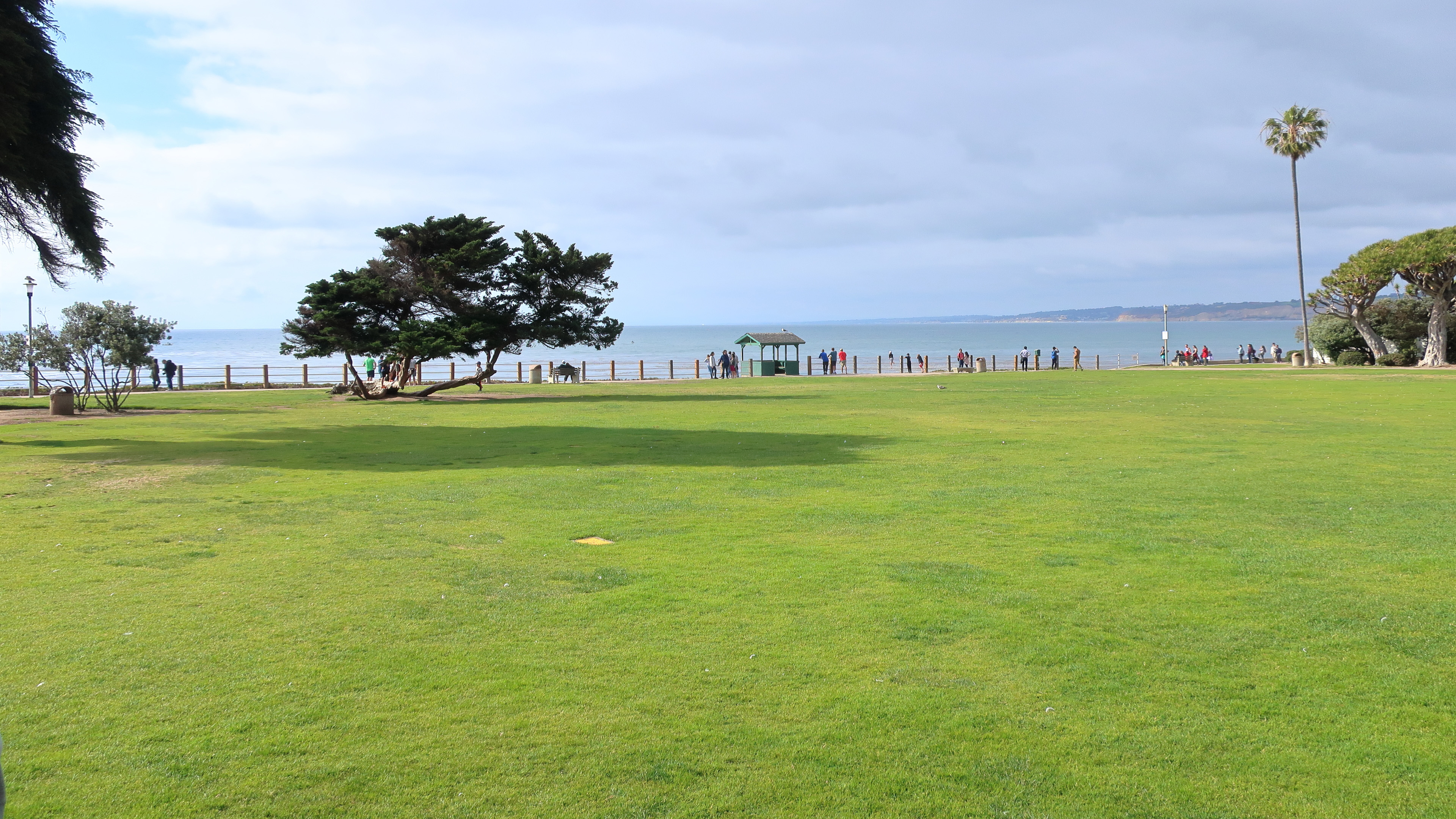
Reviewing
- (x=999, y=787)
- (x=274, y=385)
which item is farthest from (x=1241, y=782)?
(x=274, y=385)

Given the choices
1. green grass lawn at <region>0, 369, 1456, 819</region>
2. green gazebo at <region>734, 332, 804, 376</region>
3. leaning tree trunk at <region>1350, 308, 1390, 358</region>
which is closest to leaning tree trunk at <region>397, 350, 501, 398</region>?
green grass lawn at <region>0, 369, 1456, 819</region>

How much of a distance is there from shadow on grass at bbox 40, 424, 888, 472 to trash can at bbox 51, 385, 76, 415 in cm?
878

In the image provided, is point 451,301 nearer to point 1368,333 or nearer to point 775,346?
point 775,346

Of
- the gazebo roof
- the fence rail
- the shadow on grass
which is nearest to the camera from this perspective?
the shadow on grass

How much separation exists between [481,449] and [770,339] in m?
42.8

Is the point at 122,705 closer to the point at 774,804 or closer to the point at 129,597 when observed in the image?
the point at 129,597

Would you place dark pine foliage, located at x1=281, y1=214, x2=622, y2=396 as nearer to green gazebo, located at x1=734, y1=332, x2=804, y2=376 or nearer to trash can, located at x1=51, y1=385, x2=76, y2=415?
trash can, located at x1=51, y1=385, x2=76, y2=415

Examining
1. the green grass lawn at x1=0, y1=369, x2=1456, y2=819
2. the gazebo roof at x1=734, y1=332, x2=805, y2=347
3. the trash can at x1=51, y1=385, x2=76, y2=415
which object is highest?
the gazebo roof at x1=734, y1=332, x2=805, y2=347

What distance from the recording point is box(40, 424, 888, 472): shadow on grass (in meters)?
16.4

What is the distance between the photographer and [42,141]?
18953 mm

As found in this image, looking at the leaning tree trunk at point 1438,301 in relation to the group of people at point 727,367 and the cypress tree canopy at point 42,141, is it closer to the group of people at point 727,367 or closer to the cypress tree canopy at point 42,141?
the group of people at point 727,367

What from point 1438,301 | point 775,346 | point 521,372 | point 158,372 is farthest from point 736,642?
point 1438,301

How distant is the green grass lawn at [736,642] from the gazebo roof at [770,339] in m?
45.3

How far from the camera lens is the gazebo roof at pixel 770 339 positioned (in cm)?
6028
